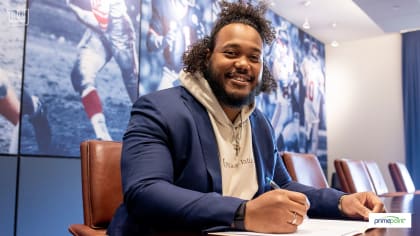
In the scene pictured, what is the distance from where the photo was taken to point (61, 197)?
10.4 ft

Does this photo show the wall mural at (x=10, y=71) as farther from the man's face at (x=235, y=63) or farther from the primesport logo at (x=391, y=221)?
the primesport logo at (x=391, y=221)

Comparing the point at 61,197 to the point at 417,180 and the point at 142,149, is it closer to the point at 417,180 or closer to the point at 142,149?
the point at 142,149

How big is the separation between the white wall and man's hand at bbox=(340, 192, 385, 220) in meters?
5.96

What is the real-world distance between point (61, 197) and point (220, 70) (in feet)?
7.20

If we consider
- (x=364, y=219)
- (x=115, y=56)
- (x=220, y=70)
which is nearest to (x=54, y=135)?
(x=115, y=56)

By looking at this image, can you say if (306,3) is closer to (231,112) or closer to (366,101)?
(366,101)

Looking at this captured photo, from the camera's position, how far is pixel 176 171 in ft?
3.89

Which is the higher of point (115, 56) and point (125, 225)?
point (115, 56)

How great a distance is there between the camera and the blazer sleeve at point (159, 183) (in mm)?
890

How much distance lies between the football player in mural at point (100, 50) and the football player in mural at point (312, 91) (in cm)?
363

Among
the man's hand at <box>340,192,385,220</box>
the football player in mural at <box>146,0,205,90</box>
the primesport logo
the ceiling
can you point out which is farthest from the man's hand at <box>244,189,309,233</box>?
the ceiling

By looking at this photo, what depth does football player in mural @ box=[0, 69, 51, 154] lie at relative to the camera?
282cm

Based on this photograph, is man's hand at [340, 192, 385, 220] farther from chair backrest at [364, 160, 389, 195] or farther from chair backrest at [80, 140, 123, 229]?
chair backrest at [364, 160, 389, 195]

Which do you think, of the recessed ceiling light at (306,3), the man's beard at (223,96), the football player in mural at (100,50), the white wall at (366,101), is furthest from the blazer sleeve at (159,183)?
the white wall at (366,101)
